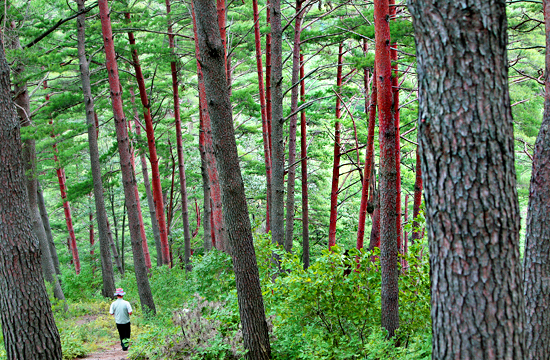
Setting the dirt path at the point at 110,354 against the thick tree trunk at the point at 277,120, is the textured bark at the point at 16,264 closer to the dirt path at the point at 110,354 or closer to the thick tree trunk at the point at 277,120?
the dirt path at the point at 110,354

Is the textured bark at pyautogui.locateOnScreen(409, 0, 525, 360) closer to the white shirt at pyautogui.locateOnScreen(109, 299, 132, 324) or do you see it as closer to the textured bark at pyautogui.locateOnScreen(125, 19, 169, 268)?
the white shirt at pyautogui.locateOnScreen(109, 299, 132, 324)

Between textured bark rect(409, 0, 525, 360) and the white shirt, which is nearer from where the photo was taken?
textured bark rect(409, 0, 525, 360)

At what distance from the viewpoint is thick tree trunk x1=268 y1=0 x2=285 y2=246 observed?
838cm

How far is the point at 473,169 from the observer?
2.27 metres

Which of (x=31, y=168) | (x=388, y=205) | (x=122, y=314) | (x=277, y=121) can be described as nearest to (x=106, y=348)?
(x=122, y=314)

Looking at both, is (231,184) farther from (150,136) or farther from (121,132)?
(150,136)

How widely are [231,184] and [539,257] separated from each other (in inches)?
125

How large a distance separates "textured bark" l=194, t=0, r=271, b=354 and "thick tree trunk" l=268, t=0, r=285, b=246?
3714mm

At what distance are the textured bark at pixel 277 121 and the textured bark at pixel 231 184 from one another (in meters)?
3.56

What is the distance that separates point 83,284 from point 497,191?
53.1 ft

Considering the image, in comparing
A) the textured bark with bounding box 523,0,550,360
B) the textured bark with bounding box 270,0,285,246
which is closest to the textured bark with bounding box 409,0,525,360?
the textured bark with bounding box 523,0,550,360

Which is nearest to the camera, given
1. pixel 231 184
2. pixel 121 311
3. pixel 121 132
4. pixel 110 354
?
pixel 231 184

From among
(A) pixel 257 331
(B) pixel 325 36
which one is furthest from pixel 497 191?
(B) pixel 325 36

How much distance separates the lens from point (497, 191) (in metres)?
2.27
